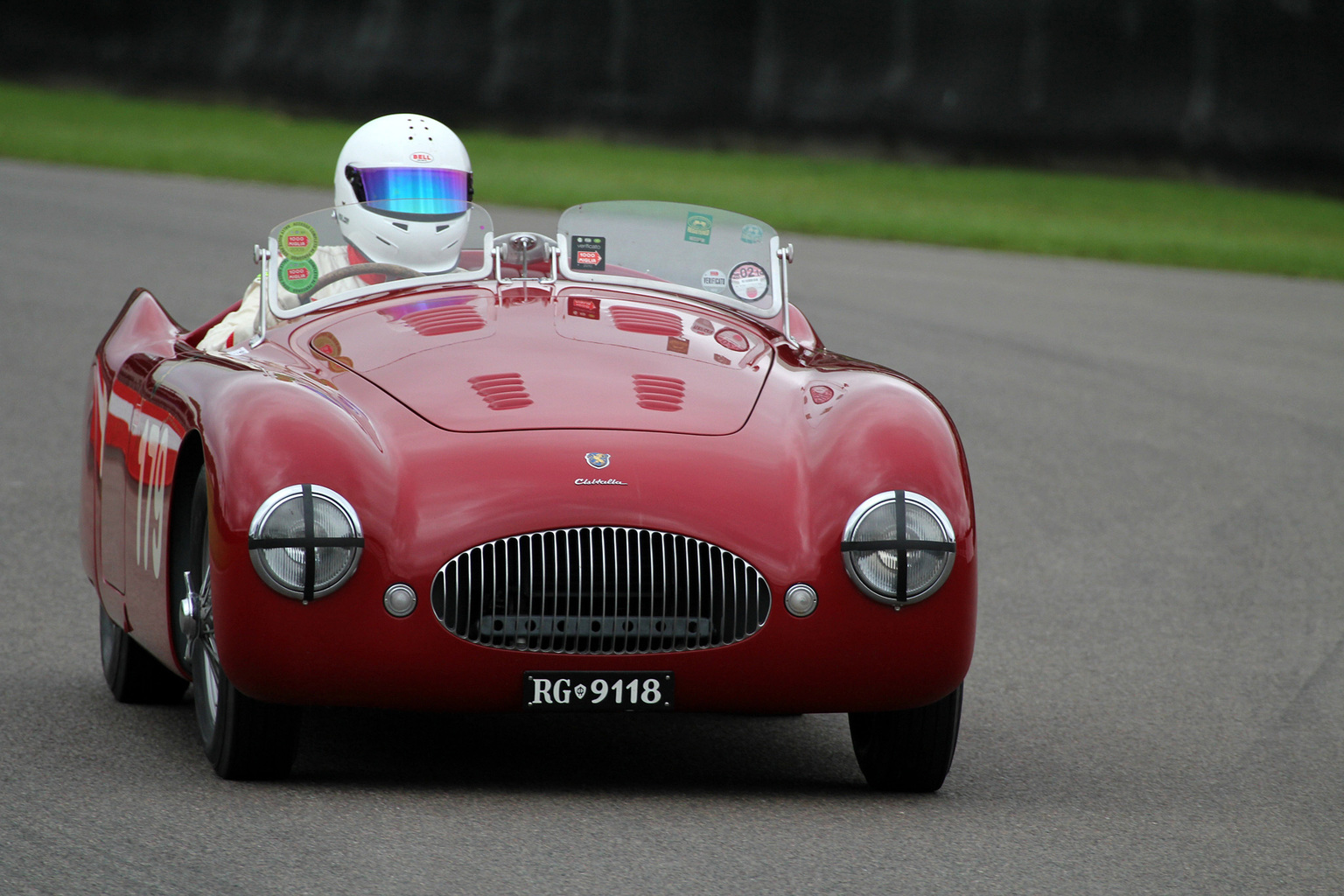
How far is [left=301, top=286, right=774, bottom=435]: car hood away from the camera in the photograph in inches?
173

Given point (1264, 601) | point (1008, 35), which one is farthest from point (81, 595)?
point (1008, 35)

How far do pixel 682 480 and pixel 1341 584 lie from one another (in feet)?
13.8

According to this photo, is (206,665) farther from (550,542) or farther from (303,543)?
(550,542)

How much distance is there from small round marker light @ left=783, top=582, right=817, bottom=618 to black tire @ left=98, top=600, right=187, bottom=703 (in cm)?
185

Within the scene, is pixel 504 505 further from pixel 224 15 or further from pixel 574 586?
pixel 224 15

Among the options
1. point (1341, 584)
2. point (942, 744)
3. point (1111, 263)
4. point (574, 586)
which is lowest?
point (1111, 263)

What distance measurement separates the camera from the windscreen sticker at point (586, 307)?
517 centimetres

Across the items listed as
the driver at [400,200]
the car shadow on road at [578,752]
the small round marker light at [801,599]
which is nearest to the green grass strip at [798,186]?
the driver at [400,200]

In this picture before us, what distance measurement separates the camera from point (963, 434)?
10.3 meters

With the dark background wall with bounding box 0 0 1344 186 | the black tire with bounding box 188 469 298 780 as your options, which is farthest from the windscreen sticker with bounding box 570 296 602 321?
the dark background wall with bounding box 0 0 1344 186

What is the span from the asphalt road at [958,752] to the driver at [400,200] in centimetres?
148

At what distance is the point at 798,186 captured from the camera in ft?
82.8

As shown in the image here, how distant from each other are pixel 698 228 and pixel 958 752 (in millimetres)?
1842

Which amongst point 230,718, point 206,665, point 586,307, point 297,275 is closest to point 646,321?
point 586,307
